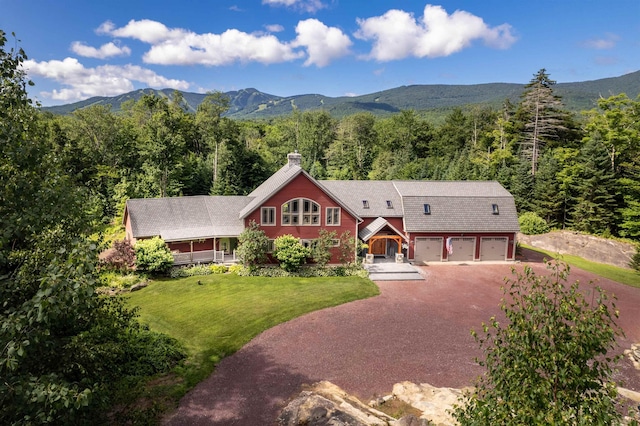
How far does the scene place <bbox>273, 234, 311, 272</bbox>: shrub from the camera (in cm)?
2512

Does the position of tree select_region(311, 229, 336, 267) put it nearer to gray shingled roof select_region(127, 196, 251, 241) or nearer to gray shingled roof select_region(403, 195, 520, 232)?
gray shingled roof select_region(127, 196, 251, 241)

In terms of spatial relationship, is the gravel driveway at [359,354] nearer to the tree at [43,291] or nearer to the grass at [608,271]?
the grass at [608,271]

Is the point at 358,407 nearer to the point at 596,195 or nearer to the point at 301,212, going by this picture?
the point at 301,212

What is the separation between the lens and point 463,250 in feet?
95.5

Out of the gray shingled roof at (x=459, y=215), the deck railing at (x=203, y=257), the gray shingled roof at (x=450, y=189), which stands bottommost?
the deck railing at (x=203, y=257)

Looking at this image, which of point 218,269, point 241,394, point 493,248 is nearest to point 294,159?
point 218,269

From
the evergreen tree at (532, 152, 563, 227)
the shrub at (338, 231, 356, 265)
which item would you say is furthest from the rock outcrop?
the evergreen tree at (532, 152, 563, 227)

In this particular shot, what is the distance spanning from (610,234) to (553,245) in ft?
15.5

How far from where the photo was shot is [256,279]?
24172 mm

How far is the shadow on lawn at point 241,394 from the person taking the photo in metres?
10.9

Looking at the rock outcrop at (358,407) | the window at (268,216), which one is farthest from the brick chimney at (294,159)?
the rock outcrop at (358,407)

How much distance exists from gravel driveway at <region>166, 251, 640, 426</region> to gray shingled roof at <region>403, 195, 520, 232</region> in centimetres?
733

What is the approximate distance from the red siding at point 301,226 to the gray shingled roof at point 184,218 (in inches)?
116

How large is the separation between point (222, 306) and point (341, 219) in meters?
11.1
